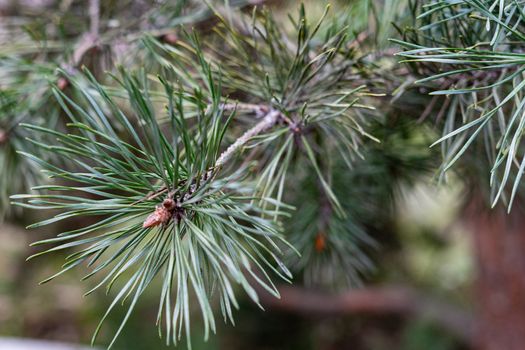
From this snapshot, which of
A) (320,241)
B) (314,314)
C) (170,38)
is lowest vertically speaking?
(314,314)

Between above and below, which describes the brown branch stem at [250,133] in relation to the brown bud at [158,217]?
above

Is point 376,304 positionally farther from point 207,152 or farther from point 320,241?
point 207,152

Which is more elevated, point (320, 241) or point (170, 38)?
point (170, 38)

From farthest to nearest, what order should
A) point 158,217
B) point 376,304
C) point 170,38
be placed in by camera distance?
point 376,304 < point 170,38 < point 158,217

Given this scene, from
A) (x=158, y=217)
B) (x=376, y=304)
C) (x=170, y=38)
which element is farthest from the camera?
(x=376, y=304)

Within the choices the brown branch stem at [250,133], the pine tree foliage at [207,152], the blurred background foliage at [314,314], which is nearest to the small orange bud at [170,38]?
the pine tree foliage at [207,152]

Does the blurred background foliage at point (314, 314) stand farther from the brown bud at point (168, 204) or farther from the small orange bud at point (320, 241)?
the brown bud at point (168, 204)

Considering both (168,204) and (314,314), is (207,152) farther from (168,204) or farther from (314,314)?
(314,314)

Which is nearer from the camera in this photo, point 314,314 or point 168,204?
point 168,204

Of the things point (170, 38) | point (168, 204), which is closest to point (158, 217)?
point (168, 204)

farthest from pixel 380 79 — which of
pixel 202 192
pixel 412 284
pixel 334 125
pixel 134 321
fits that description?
pixel 412 284
